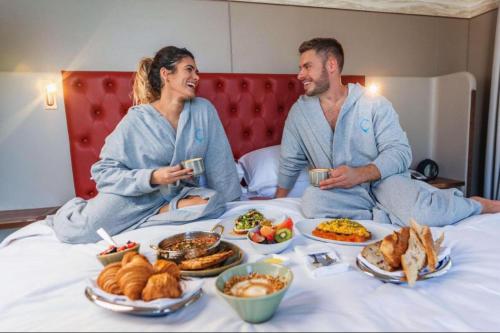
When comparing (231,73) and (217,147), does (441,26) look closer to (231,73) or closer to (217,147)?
(231,73)

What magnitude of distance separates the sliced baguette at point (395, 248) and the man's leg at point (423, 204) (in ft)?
1.79

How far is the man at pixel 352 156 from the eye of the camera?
57.1 inches

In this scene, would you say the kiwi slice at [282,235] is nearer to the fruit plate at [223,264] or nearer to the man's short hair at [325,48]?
the fruit plate at [223,264]

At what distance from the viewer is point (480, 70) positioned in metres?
2.93

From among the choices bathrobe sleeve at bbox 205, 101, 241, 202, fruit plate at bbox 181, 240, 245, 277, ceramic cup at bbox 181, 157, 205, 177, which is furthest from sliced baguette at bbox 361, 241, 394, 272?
bathrobe sleeve at bbox 205, 101, 241, 202

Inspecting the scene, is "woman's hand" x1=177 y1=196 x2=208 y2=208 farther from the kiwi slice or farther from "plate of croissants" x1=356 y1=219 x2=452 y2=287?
"plate of croissants" x1=356 y1=219 x2=452 y2=287

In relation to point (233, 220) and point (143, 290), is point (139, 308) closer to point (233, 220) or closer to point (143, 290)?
point (143, 290)

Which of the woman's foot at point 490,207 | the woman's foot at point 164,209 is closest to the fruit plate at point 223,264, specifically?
the woman's foot at point 164,209

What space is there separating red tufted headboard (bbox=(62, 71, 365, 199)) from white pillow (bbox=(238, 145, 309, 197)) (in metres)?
0.20

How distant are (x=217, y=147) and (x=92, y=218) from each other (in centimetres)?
71

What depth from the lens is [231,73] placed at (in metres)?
2.38

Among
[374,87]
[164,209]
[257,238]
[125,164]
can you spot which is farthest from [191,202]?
[374,87]

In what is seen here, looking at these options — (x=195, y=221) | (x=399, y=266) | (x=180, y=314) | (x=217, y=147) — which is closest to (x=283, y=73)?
(x=217, y=147)

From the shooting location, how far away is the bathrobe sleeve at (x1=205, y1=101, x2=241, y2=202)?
71.4 inches
